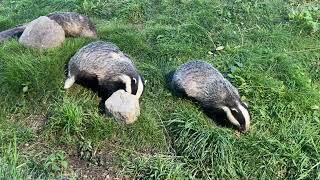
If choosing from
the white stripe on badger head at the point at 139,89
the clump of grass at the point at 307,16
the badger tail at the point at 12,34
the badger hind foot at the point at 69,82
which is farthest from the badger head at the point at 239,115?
the badger tail at the point at 12,34

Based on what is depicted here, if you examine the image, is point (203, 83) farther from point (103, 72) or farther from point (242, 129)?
point (103, 72)

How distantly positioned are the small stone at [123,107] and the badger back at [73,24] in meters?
1.57

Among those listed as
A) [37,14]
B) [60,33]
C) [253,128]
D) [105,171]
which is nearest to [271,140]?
[253,128]

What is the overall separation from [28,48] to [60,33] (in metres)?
0.42

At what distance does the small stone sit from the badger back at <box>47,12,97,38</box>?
1.57m

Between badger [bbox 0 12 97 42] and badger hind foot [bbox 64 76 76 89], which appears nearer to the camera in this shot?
badger hind foot [bbox 64 76 76 89]

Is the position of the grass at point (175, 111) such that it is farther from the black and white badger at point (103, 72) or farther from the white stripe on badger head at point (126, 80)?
the white stripe on badger head at point (126, 80)

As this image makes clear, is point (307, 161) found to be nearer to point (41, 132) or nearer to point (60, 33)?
point (41, 132)

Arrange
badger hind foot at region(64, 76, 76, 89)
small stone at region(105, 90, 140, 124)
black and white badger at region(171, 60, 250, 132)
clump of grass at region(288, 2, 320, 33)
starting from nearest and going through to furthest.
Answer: small stone at region(105, 90, 140, 124), black and white badger at region(171, 60, 250, 132), badger hind foot at region(64, 76, 76, 89), clump of grass at region(288, 2, 320, 33)

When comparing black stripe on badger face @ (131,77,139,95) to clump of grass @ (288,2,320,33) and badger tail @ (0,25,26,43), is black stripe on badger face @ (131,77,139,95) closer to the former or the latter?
badger tail @ (0,25,26,43)

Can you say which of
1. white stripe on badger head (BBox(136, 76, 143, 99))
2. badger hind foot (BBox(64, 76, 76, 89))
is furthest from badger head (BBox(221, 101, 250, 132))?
badger hind foot (BBox(64, 76, 76, 89))

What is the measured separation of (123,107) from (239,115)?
110cm

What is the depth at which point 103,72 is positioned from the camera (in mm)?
4379

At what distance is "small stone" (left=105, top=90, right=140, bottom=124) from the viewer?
399 cm
